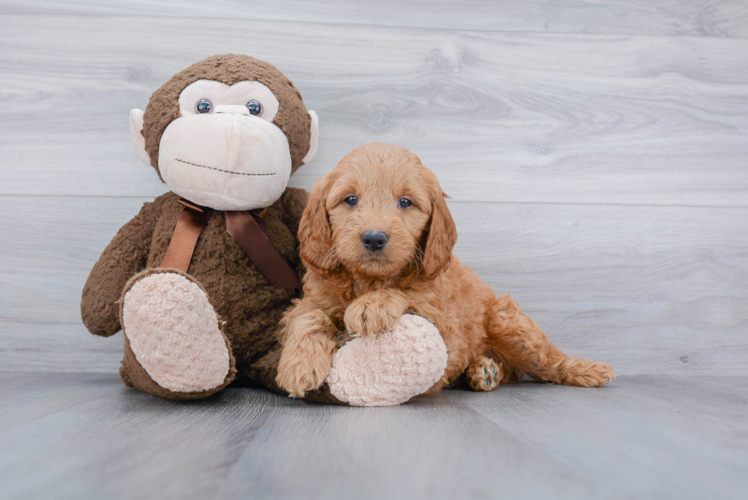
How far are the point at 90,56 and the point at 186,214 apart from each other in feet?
2.78

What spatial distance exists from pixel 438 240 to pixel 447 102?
0.84m

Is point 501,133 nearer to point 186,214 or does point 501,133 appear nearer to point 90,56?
point 186,214

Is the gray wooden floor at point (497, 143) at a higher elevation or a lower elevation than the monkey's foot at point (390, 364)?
higher

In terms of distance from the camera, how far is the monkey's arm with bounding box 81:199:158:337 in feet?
4.79

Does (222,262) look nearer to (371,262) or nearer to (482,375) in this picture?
(371,262)

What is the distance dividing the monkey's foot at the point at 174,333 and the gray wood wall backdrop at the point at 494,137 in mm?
813

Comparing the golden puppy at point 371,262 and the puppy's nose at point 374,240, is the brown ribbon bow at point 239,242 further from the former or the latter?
the puppy's nose at point 374,240

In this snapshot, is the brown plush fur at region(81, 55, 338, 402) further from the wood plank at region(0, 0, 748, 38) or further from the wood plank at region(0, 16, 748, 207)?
the wood plank at region(0, 0, 748, 38)

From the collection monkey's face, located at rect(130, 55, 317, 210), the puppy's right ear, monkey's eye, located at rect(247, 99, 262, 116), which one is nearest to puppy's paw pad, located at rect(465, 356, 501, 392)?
the puppy's right ear

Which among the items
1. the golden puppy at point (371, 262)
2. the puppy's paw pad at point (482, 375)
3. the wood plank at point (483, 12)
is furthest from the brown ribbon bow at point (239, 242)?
the wood plank at point (483, 12)

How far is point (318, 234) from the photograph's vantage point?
1313mm

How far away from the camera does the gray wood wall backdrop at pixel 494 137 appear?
72.8 inches

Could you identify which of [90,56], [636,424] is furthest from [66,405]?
[636,424]

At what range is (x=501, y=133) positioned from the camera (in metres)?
1.96
